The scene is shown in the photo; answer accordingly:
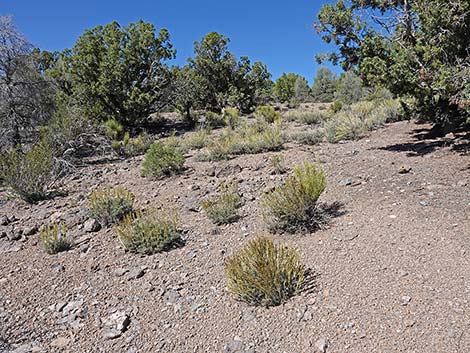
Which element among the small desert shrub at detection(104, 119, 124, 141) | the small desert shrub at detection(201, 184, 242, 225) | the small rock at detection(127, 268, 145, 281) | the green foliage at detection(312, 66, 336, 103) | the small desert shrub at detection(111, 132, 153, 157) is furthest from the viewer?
the green foliage at detection(312, 66, 336, 103)

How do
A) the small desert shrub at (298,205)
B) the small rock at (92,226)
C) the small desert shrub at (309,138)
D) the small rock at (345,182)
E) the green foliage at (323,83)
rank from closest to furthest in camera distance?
the small desert shrub at (298,205) < the small rock at (92,226) < the small rock at (345,182) < the small desert shrub at (309,138) < the green foliage at (323,83)

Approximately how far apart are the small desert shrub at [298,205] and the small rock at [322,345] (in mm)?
1946

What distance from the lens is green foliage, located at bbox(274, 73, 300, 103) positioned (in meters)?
37.8

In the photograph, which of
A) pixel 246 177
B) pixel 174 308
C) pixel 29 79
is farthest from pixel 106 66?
pixel 174 308

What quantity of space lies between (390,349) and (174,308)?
2012 millimetres

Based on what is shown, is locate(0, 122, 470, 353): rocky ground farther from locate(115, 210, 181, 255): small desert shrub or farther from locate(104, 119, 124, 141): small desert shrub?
locate(104, 119, 124, 141): small desert shrub

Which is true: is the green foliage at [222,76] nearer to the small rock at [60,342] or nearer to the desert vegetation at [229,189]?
the desert vegetation at [229,189]

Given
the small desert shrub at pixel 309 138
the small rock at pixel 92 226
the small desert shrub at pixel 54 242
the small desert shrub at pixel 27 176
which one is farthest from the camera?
the small desert shrub at pixel 309 138

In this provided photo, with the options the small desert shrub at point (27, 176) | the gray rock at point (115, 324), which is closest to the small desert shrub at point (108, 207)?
the small desert shrub at point (27, 176)

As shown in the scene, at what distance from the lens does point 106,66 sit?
14750 millimetres

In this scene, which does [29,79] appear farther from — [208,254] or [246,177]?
[208,254]

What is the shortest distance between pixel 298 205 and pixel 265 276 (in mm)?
1585

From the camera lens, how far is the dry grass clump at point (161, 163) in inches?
316

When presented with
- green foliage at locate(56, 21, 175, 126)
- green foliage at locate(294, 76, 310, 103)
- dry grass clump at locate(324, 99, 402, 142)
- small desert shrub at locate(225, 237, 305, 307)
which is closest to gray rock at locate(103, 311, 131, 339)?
small desert shrub at locate(225, 237, 305, 307)
